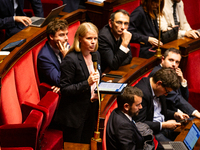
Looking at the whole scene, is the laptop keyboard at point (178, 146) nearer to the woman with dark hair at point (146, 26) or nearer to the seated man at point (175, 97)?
the seated man at point (175, 97)

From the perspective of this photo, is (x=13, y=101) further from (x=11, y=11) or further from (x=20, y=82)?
(x=11, y=11)

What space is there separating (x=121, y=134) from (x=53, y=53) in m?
0.38

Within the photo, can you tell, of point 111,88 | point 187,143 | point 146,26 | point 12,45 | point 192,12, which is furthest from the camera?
point 192,12

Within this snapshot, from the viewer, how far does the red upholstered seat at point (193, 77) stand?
4.08 ft

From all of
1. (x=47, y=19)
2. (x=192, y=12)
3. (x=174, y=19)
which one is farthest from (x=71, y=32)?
(x=192, y=12)

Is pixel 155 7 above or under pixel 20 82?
above

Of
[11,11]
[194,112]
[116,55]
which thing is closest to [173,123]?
[194,112]

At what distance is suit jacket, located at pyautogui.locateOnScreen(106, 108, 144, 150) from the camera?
76 centimetres

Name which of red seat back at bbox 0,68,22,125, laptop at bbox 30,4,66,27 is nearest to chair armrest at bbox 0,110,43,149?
red seat back at bbox 0,68,22,125

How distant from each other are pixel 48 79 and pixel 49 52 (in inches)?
3.4

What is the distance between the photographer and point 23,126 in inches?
29.0

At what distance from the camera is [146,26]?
4.57 feet

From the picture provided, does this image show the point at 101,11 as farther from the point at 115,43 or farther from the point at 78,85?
the point at 78,85

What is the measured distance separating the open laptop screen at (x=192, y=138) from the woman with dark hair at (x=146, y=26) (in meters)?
0.54
